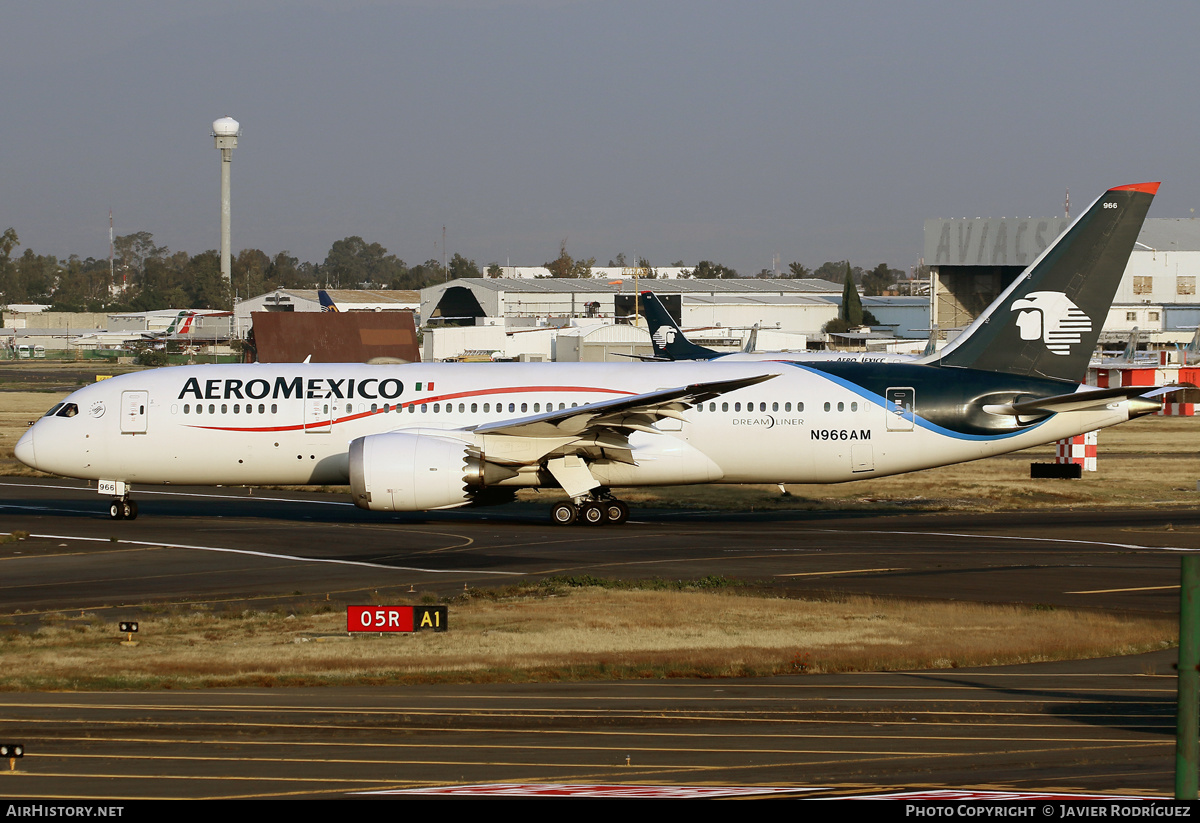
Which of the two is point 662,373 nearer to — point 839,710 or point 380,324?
point 839,710

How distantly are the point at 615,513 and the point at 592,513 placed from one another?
595mm

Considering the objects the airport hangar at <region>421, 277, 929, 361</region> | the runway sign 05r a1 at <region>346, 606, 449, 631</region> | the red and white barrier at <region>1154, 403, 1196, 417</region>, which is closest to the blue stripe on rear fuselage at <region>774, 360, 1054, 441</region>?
the runway sign 05r a1 at <region>346, 606, 449, 631</region>

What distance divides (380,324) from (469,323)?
53.4m

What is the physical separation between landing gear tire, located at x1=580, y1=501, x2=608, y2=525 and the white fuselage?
2.79ft

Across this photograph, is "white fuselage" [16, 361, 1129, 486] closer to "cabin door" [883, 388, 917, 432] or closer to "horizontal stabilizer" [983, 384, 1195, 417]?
"cabin door" [883, 388, 917, 432]

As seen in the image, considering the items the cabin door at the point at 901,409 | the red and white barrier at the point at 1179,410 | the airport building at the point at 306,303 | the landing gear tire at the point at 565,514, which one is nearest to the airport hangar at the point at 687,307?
the airport building at the point at 306,303

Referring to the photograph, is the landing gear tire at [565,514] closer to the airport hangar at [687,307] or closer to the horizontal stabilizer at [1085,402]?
the horizontal stabilizer at [1085,402]

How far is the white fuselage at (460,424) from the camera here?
105 feet

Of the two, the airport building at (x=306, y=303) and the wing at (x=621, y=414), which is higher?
the airport building at (x=306, y=303)

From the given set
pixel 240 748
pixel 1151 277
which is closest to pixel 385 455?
pixel 240 748

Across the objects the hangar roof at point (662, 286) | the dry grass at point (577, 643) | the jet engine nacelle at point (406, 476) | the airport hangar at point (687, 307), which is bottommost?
the dry grass at point (577, 643)

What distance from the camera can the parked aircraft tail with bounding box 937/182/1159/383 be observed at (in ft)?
106

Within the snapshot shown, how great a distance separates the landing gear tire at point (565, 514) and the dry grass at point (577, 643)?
11.3 m

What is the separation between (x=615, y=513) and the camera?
3253 centimetres
